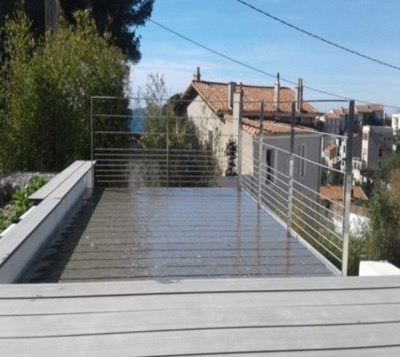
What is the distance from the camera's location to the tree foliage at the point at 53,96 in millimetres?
7262

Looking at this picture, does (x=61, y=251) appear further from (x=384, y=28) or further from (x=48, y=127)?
(x=384, y=28)

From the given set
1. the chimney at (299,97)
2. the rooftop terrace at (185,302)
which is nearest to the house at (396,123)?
the chimney at (299,97)

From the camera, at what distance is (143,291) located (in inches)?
74.1

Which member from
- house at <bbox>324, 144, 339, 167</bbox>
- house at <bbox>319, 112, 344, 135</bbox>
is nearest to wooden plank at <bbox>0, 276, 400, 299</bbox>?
house at <bbox>319, 112, 344, 135</bbox>

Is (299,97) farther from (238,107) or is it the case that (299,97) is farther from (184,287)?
(184,287)

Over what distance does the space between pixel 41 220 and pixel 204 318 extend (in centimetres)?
202

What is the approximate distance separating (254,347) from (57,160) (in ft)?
21.3

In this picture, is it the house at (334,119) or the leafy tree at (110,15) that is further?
the leafy tree at (110,15)

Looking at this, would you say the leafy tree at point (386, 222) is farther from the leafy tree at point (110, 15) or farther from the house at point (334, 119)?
the leafy tree at point (110, 15)

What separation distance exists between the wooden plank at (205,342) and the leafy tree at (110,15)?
332 inches

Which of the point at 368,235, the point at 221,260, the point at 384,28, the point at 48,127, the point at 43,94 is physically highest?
the point at 384,28

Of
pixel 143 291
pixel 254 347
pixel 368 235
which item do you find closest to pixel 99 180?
pixel 143 291

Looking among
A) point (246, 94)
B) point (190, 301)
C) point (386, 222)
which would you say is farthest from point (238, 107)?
point (246, 94)

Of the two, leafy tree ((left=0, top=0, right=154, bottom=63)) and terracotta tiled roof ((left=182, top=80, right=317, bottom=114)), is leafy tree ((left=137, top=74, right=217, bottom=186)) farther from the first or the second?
terracotta tiled roof ((left=182, top=80, right=317, bottom=114))
